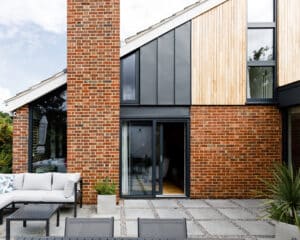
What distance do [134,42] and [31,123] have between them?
3.58m

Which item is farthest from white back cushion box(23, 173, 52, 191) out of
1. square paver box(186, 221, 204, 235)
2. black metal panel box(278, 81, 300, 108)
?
black metal panel box(278, 81, 300, 108)

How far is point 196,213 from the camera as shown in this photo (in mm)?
6781

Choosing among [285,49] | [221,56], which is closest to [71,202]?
[221,56]

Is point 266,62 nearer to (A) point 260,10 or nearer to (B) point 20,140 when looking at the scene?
(A) point 260,10

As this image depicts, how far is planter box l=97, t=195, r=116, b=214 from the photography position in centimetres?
668

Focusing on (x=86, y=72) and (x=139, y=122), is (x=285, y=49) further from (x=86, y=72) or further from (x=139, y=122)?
(x=86, y=72)

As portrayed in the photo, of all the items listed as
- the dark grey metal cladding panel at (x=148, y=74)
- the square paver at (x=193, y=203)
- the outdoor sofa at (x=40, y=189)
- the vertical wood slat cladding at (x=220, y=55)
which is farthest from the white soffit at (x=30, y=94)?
the square paver at (x=193, y=203)

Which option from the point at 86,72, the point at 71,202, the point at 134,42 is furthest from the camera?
the point at 134,42

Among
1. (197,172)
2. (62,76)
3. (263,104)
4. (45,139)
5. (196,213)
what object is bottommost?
(196,213)

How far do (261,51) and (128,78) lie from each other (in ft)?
12.9

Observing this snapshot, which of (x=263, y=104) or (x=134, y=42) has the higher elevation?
(x=134, y=42)

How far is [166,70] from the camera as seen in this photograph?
820 cm

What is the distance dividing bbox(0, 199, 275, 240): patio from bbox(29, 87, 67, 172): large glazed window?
5.16 feet

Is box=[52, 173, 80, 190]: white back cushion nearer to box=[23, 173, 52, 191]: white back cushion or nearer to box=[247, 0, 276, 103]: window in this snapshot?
box=[23, 173, 52, 191]: white back cushion
